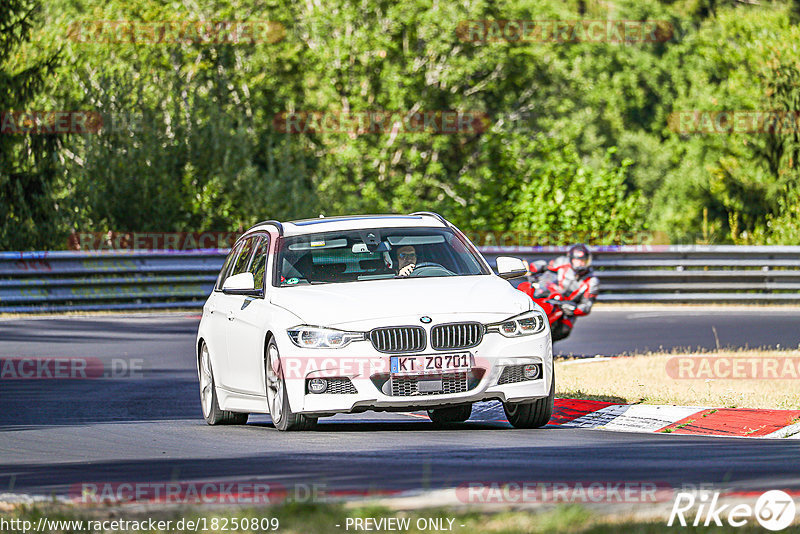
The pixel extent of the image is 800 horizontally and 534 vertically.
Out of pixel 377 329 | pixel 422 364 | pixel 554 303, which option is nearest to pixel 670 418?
pixel 422 364

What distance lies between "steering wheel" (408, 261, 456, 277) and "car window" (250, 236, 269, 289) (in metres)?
1.20

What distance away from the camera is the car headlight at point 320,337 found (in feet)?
33.1

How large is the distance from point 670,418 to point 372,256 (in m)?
2.68

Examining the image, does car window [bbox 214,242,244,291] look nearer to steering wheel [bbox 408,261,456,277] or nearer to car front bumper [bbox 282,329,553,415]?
steering wheel [bbox 408,261,456,277]

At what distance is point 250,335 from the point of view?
11109 mm

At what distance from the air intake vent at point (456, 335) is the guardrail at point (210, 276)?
650 inches

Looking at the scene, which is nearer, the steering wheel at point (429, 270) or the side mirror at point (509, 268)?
the steering wheel at point (429, 270)

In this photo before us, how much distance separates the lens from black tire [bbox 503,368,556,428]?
1068 centimetres

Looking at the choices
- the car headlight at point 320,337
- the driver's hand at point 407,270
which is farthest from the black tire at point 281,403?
the driver's hand at point 407,270

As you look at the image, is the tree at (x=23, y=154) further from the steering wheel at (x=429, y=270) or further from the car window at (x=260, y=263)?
the steering wheel at (x=429, y=270)

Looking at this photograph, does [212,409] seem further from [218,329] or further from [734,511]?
[734,511]

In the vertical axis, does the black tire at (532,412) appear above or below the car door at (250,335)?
below

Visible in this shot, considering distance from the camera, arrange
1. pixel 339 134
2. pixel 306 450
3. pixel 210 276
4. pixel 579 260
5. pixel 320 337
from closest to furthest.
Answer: pixel 306 450
pixel 320 337
pixel 579 260
pixel 210 276
pixel 339 134

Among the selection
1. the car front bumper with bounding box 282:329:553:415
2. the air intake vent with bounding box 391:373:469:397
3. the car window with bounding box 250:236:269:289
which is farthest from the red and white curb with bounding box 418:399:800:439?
the car window with bounding box 250:236:269:289
